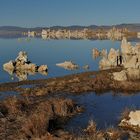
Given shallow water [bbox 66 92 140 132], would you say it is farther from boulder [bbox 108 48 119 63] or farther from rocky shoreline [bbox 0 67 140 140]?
boulder [bbox 108 48 119 63]

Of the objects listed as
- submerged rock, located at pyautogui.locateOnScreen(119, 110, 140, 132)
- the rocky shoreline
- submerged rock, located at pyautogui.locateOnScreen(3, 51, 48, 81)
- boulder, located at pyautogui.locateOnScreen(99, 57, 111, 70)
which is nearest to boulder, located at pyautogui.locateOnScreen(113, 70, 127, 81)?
the rocky shoreline

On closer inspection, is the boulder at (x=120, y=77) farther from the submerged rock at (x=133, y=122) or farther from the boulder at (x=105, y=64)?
the boulder at (x=105, y=64)

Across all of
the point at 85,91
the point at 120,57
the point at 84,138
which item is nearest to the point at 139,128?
the point at 84,138

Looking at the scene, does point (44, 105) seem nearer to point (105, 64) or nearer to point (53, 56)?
point (105, 64)

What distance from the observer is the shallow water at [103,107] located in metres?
20.7

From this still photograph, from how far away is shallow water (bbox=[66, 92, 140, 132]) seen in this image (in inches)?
815

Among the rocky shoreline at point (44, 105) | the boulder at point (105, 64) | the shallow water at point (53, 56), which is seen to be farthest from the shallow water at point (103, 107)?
the boulder at point (105, 64)

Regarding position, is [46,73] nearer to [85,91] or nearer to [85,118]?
[85,91]

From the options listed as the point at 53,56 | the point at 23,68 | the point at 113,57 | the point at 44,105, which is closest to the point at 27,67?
the point at 23,68

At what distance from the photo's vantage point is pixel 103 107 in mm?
25453

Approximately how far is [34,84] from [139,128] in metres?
19.6

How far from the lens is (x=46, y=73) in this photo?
159 ft

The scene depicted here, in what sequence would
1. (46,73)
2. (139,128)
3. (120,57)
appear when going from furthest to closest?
(120,57), (46,73), (139,128)

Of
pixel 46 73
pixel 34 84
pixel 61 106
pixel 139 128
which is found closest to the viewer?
pixel 139 128
